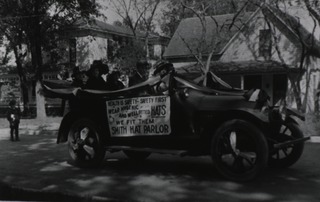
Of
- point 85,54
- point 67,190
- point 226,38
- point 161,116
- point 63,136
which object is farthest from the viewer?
point 85,54

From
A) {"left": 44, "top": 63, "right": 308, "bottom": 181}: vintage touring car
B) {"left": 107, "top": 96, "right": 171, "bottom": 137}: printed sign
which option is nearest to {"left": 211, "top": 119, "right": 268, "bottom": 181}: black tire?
{"left": 44, "top": 63, "right": 308, "bottom": 181}: vintage touring car

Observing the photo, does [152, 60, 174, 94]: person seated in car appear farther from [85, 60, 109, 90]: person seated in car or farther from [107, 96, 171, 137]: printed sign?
[85, 60, 109, 90]: person seated in car

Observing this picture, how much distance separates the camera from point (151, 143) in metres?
6.82

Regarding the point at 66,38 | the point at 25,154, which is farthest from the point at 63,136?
the point at 66,38

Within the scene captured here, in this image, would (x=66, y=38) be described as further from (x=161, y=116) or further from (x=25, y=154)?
(x=161, y=116)

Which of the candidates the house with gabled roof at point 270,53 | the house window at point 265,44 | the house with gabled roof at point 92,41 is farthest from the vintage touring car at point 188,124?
the house with gabled roof at point 92,41

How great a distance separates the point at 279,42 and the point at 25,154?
21.3m

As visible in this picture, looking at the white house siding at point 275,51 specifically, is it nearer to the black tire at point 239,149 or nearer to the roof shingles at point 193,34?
the roof shingles at point 193,34

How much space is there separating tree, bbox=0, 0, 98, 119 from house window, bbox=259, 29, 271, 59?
36.4 feet

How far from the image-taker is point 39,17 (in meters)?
27.2

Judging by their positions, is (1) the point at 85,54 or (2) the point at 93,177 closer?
(2) the point at 93,177

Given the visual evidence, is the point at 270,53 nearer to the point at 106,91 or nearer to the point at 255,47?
the point at 255,47

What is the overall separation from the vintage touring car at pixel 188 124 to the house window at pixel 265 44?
21.7 m

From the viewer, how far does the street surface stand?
5406mm
